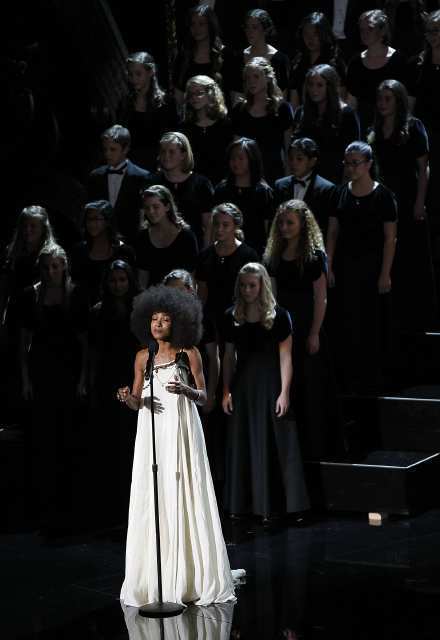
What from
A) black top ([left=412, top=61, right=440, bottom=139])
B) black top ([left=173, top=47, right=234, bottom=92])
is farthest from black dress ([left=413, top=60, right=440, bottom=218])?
black top ([left=173, top=47, right=234, bottom=92])

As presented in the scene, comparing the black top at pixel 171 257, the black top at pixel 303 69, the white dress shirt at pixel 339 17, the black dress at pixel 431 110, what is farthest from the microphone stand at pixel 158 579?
the white dress shirt at pixel 339 17

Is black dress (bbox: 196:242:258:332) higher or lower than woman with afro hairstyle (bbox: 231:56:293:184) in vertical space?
lower

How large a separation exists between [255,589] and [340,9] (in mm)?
5779

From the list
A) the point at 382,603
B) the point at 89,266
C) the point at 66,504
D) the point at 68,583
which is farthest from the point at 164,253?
the point at 382,603

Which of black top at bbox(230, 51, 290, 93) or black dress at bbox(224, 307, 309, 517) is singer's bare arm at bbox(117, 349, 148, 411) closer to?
black dress at bbox(224, 307, 309, 517)

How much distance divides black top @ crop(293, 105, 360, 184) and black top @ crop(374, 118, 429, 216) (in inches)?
9.0

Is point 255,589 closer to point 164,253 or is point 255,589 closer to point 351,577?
point 351,577

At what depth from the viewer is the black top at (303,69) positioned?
940 cm

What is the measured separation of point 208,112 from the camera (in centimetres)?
905

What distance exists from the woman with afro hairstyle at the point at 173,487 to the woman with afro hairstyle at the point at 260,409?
168 cm

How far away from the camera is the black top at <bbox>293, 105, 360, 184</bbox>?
8.80m

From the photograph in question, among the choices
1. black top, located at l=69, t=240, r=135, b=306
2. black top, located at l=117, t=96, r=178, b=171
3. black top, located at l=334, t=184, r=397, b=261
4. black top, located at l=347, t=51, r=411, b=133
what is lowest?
black top, located at l=69, t=240, r=135, b=306

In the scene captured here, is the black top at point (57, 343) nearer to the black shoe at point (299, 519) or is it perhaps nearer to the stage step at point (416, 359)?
the black shoe at point (299, 519)

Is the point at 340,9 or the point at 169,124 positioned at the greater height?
the point at 340,9
